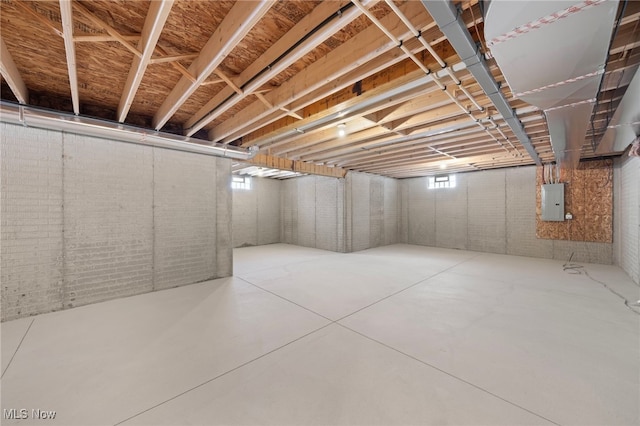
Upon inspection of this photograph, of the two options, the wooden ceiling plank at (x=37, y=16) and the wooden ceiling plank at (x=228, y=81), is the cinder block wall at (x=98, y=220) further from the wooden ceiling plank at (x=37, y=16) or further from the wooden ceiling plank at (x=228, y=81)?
the wooden ceiling plank at (x=228, y=81)

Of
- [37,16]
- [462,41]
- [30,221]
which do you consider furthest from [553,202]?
[30,221]

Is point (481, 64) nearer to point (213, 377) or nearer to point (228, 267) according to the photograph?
point (213, 377)

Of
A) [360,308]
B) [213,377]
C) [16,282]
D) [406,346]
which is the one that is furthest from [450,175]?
[16,282]

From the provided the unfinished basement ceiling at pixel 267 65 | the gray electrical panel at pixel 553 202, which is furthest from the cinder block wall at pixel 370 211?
the gray electrical panel at pixel 553 202

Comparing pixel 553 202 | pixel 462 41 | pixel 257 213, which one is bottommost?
pixel 257 213

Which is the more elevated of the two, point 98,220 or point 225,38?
point 225,38

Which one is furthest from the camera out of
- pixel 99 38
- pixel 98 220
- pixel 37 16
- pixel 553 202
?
pixel 553 202

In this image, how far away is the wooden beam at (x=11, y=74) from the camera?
1.85 metres

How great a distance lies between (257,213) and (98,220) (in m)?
5.35

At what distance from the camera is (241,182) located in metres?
8.21

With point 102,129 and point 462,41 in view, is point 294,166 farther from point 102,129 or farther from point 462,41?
point 462,41

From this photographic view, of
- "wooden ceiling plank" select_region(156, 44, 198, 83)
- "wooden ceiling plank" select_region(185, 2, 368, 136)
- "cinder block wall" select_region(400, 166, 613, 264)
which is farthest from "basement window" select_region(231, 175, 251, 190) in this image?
"wooden ceiling plank" select_region(156, 44, 198, 83)

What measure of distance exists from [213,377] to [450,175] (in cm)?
776

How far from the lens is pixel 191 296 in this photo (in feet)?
11.1
